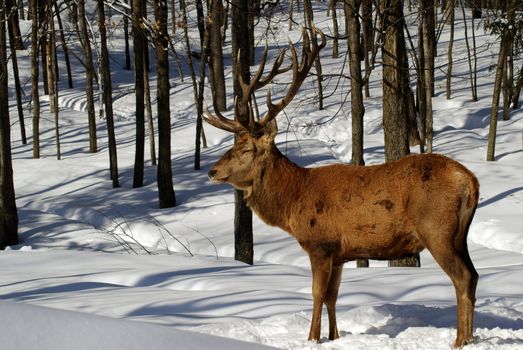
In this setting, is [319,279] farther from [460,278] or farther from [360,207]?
[460,278]

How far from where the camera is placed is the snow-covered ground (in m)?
5.41

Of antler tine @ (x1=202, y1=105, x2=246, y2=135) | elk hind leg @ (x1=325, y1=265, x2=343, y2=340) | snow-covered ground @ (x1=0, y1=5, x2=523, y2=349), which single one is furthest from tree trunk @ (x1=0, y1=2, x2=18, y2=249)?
elk hind leg @ (x1=325, y1=265, x2=343, y2=340)

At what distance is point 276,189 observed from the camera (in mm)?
6145

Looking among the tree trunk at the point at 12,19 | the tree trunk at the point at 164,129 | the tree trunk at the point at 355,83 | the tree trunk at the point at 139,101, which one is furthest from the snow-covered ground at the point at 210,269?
the tree trunk at the point at 12,19

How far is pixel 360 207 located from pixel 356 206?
1.3 inches

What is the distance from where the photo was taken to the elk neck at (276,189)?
607cm

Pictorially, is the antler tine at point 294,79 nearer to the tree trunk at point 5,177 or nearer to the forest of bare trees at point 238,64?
the forest of bare trees at point 238,64

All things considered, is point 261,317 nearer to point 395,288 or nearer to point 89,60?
point 395,288

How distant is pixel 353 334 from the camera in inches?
233

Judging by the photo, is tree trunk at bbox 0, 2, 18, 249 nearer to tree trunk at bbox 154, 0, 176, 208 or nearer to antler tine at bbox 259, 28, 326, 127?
tree trunk at bbox 154, 0, 176, 208

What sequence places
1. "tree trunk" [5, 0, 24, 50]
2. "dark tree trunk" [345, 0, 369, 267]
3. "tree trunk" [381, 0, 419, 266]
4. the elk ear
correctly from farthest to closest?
"tree trunk" [5, 0, 24, 50]
"dark tree trunk" [345, 0, 369, 267]
"tree trunk" [381, 0, 419, 266]
the elk ear

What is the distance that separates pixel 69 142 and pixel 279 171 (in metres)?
25.1

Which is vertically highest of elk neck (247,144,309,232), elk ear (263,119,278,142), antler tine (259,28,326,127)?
antler tine (259,28,326,127)

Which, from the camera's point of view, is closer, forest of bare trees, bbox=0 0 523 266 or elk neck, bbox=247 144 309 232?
elk neck, bbox=247 144 309 232
